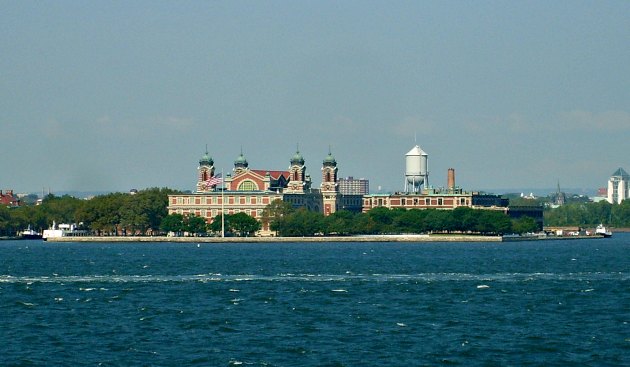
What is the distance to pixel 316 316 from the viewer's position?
2805 inches

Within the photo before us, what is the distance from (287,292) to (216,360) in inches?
1257

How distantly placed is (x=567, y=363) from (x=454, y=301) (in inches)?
989

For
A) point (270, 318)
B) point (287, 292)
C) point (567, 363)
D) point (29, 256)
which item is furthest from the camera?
point (29, 256)

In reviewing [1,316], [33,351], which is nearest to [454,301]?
[1,316]

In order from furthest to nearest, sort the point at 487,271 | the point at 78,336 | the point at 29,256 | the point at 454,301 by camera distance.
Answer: the point at 29,256
the point at 487,271
the point at 454,301
the point at 78,336

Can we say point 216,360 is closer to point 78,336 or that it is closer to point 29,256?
point 78,336

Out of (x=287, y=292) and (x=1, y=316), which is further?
(x=287, y=292)

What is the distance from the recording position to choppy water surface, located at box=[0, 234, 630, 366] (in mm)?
56969

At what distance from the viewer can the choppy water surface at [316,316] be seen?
5697 cm

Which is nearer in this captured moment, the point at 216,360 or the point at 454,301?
the point at 216,360

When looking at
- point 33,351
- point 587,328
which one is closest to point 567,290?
point 587,328

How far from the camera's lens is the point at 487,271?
112 meters

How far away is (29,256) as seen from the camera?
154 metres

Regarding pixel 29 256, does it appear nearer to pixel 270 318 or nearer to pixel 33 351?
pixel 270 318
